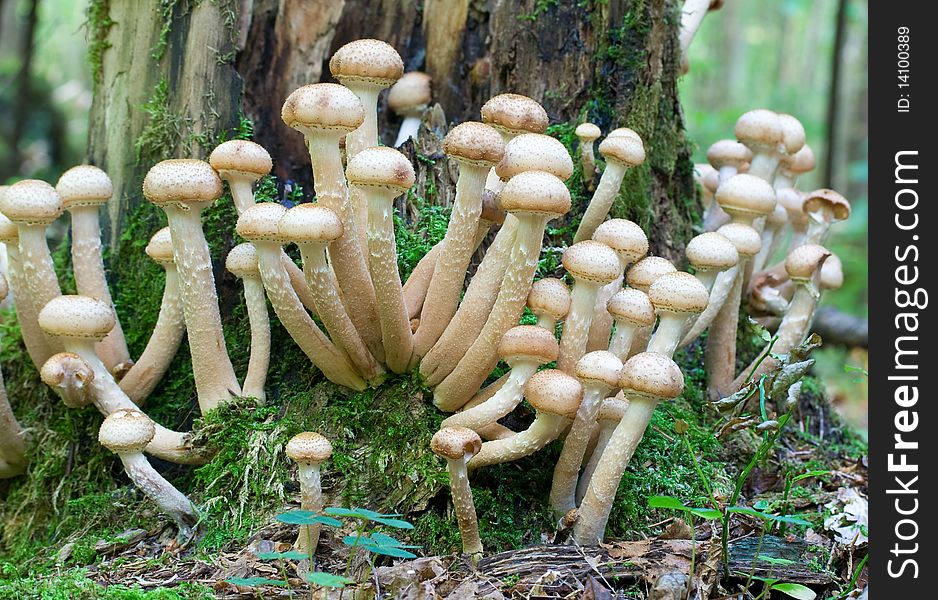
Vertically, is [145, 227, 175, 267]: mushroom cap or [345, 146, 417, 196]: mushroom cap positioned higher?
[345, 146, 417, 196]: mushroom cap

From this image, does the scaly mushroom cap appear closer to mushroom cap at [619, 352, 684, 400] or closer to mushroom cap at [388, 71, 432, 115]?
mushroom cap at [388, 71, 432, 115]

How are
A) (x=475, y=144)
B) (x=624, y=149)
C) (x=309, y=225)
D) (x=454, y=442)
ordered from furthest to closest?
(x=624, y=149) → (x=475, y=144) → (x=309, y=225) → (x=454, y=442)

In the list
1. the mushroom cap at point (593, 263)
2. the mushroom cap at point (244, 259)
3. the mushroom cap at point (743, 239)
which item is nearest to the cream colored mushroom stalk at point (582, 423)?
the mushroom cap at point (593, 263)

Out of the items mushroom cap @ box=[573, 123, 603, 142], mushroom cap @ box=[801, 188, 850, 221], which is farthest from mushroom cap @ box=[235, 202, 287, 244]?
mushroom cap @ box=[801, 188, 850, 221]

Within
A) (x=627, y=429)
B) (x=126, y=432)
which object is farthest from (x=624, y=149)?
(x=126, y=432)

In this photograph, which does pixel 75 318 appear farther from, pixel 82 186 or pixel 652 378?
pixel 652 378

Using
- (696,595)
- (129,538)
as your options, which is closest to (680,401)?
(696,595)

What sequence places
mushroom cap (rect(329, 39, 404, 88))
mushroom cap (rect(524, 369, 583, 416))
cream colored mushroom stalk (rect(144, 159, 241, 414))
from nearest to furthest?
mushroom cap (rect(524, 369, 583, 416)) < cream colored mushroom stalk (rect(144, 159, 241, 414)) < mushroom cap (rect(329, 39, 404, 88))

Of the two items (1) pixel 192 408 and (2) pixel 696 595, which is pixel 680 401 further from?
(1) pixel 192 408
